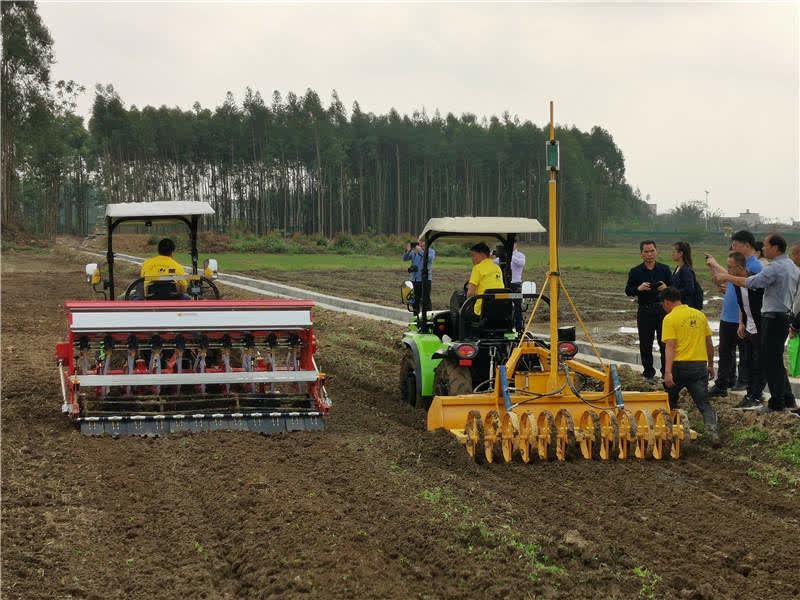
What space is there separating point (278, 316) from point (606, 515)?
4.12 meters

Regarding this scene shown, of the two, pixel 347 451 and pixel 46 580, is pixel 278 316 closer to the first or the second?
pixel 347 451

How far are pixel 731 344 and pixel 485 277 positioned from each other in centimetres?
308

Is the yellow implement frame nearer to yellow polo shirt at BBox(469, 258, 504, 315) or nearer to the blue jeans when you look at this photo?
the blue jeans

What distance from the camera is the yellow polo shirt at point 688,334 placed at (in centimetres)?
782

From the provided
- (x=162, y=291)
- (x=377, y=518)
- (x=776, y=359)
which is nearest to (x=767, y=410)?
(x=776, y=359)

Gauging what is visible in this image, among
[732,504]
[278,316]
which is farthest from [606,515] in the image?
[278,316]

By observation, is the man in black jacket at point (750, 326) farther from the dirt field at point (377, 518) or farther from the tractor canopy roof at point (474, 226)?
the tractor canopy roof at point (474, 226)

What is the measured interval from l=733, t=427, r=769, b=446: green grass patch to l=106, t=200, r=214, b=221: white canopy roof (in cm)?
607

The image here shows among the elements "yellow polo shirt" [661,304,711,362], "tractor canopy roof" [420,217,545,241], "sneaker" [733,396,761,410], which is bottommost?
"sneaker" [733,396,761,410]

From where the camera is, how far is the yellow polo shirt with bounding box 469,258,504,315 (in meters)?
8.70

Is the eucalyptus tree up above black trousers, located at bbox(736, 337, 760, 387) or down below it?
above

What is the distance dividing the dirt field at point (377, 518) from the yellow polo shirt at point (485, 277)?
60.4 inches

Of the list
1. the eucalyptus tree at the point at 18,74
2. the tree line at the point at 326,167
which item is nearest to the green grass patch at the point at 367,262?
the eucalyptus tree at the point at 18,74

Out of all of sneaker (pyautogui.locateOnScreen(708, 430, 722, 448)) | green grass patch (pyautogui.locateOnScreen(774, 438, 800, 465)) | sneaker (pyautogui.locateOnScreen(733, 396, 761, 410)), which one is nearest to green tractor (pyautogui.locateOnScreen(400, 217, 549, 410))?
sneaker (pyautogui.locateOnScreen(708, 430, 722, 448))
